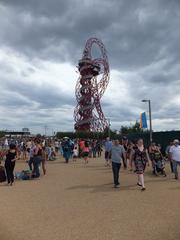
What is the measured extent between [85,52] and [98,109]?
11508 mm

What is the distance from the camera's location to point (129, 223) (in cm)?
767

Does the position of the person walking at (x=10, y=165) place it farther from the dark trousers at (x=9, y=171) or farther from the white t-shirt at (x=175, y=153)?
the white t-shirt at (x=175, y=153)

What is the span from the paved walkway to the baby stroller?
2926 mm

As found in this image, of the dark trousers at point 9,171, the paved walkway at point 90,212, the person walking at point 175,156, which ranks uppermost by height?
the person walking at point 175,156

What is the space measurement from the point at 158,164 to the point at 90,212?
27.6 ft

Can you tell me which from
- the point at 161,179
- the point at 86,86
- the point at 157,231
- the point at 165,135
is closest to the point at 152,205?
the point at 157,231

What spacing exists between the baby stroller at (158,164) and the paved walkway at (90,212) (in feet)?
9.60

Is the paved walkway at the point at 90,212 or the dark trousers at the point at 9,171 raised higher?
the dark trousers at the point at 9,171

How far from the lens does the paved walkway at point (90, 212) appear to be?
6.93 metres

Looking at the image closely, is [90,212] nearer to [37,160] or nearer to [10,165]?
[10,165]

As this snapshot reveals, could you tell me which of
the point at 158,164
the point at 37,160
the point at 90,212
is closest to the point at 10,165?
the point at 37,160

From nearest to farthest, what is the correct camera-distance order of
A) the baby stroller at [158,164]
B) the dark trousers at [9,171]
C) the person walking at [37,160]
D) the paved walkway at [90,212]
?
1. the paved walkway at [90,212]
2. the dark trousers at [9,171]
3. the baby stroller at [158,164]
4. the person walking at [37,160]

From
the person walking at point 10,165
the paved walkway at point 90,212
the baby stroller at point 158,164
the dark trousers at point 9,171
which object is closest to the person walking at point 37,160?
the person walking at point 10,165

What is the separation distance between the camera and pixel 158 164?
16688 mm
